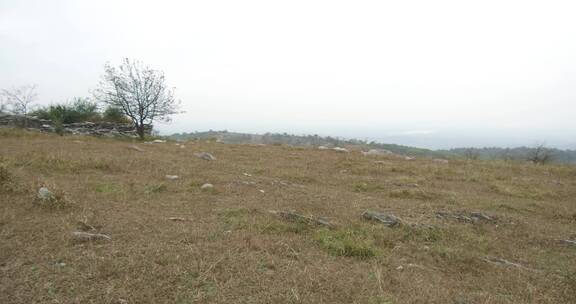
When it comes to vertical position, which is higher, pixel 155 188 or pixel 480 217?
pixel 155 188

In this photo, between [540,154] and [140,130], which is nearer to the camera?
[140,130]

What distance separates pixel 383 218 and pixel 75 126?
670 inches

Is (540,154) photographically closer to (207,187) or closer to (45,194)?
(207,187)

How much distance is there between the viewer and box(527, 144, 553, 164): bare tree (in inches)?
711

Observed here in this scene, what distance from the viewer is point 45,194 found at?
4488 millimetres

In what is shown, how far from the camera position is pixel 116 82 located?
610 inches

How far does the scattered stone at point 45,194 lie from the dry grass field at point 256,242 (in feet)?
0.20

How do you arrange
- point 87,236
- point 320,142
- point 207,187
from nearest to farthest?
point 87,236 < point 207,187 < point 320,142

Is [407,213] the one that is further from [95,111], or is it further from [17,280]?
[95,111]

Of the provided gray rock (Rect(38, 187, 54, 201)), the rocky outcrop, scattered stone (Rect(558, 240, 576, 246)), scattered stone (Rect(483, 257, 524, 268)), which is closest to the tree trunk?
the rocky outcrop

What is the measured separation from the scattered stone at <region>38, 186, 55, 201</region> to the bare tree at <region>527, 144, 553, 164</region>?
21834mm

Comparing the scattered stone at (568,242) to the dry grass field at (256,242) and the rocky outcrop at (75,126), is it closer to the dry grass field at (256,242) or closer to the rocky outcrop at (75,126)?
the dry grass field at (256,242)

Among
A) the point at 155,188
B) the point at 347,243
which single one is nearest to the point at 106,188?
the point at 155,188

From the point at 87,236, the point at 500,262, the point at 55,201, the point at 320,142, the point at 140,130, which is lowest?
the point at 500,262
